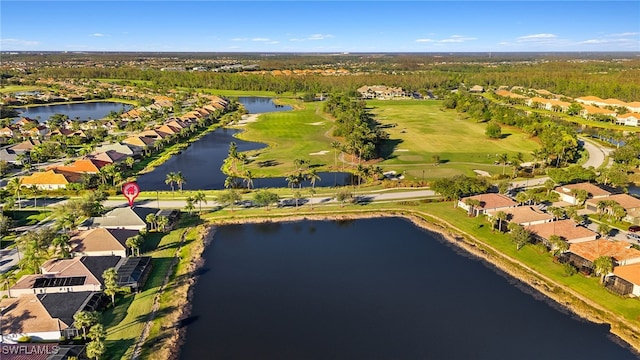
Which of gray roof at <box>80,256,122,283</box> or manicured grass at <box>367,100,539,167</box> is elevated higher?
manicured grass at <box>367,100,539,167</box>

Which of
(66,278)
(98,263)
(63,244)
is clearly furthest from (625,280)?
(63,244)

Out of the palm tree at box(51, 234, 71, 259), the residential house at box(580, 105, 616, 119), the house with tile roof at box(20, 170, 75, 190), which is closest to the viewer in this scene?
the palm tree at box(51, 234, 71, 259)

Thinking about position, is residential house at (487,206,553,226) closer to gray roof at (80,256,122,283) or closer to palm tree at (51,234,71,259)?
gray roof at (80,256,122,283)

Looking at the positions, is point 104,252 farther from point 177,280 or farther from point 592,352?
point 592,352

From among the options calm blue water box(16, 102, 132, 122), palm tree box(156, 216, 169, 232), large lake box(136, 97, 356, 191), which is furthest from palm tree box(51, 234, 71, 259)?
calm blue water box(16, 102, 132, 122)

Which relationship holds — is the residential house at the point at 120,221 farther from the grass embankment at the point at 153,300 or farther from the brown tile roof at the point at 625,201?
the brown tile roof at the point at 625,201

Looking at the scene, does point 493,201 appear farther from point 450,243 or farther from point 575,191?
point 575,191
